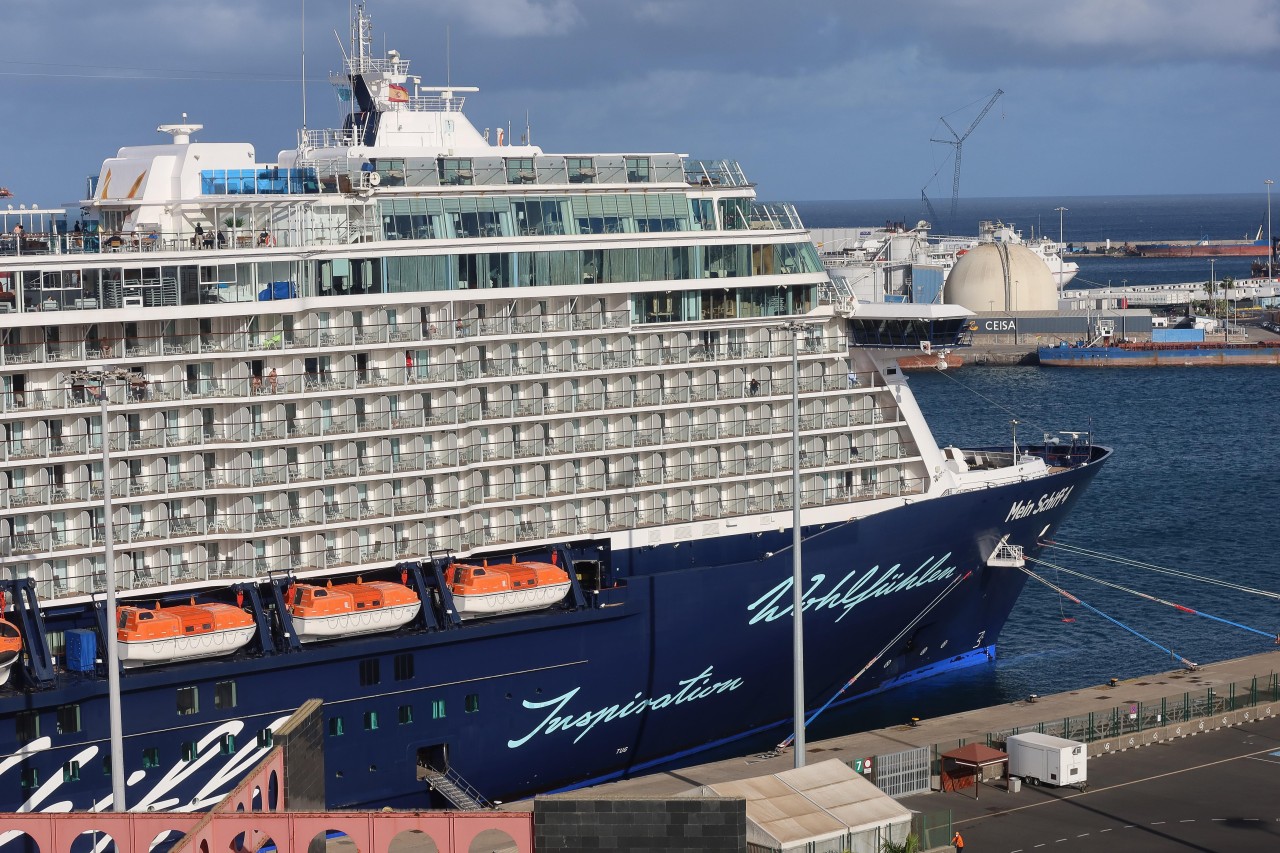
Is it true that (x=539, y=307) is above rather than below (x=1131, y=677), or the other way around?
above

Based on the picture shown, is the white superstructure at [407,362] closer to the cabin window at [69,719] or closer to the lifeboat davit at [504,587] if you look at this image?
the lifeboat davit at [504,587]

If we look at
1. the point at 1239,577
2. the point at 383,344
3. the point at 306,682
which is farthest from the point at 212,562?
the point at 1239,577

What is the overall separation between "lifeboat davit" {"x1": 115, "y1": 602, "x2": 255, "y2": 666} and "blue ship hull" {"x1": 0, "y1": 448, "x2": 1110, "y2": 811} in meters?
0.29

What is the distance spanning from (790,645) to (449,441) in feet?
29.4

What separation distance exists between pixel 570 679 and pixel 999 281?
107356mm

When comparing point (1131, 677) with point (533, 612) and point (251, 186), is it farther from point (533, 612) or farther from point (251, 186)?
point (251, 186)

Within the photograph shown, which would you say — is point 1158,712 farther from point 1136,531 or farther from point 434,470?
point 1136,531

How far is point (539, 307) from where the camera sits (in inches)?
1513

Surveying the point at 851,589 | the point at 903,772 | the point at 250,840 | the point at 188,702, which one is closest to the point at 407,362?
the point at 188,702

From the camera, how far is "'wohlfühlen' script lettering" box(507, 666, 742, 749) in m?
36.8

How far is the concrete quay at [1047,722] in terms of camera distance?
37250mm

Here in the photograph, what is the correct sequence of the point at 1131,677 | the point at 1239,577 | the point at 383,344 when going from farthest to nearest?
1. the point at 1239,577
2. the point at 1131,677
3. the point at 383,344

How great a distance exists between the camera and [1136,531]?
2584 inches

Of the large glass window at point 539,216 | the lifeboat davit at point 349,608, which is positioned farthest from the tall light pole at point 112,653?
the large glass window at point 539,216
